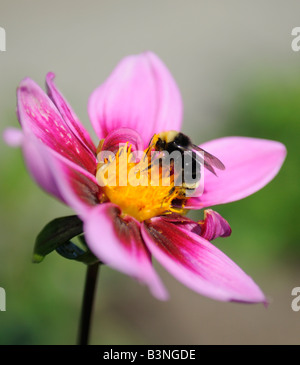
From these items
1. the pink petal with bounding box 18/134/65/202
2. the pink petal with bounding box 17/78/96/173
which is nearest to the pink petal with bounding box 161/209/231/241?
the pink petal with bounding box 17/78/96/173

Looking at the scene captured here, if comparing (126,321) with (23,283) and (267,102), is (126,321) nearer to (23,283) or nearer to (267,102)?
(23,283)

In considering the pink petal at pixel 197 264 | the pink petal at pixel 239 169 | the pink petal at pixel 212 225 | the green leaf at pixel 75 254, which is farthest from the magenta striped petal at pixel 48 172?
the pink petal at pixel 239 169

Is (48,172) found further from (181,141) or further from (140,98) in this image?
(140,98)

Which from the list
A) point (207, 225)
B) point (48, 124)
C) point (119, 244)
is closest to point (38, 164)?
point (119, 244)

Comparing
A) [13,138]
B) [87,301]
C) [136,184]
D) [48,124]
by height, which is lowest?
[87,301]

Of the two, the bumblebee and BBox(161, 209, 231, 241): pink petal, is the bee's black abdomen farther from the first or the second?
BBox(161, 209, 231, 241): pink petal
